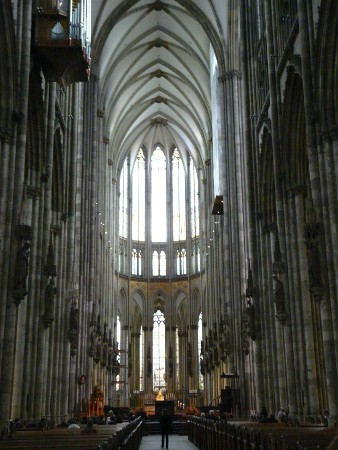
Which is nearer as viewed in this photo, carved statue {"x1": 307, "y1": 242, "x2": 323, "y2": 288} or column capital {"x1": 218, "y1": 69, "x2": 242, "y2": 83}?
carved statue {"x1": 307, "y1": 242, "x2": 323, "y2": 288}

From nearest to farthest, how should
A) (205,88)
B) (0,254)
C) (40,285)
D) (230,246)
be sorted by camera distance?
(0,254) → (40,285) → (230,246) → (205,88)

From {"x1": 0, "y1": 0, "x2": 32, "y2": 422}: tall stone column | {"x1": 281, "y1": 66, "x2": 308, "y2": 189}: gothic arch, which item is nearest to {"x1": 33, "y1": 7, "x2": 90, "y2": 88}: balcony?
{"x1": 0, "y1": 0, "x2": 32, "y2": 422}: tall stone column

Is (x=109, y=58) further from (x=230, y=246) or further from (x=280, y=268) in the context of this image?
(x=280, y=268)

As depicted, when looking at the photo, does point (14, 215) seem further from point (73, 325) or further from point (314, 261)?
point (73, 325)

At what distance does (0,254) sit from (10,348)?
2451 mm

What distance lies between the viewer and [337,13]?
611 inches

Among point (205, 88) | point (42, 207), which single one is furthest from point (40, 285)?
point (205, 88)

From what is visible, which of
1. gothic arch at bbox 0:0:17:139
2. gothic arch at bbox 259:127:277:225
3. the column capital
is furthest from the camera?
the column capital

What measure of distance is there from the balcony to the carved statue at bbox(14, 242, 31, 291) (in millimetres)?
6912

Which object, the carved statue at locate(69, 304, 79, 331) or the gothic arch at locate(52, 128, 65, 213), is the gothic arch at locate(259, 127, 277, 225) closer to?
the gothic arch at locate(52, 128, 65, 213)

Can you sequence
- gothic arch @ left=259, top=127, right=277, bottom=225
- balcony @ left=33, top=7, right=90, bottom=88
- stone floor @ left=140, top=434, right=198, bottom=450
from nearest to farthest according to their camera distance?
balcony @ left=33, top=7, right=90, bottom=88, stone floor @ left=140, top=434, right=198, bottom=450, gothic arch @ left=259, top=127, right=277, bottom=225

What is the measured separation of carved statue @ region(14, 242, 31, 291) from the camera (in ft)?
51.0

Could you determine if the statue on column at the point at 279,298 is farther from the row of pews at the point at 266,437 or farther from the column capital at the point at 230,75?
the column capital at the point at 230,75

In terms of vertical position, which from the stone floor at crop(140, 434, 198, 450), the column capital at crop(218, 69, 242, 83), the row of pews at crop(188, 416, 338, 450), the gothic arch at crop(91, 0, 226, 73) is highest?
the gothic arch at crop(91, 0, 226, 73)
